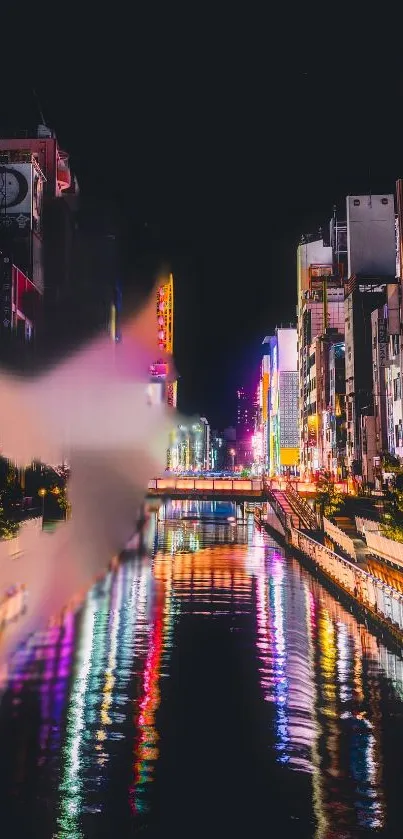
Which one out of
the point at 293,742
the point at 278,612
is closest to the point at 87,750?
the point at 293,742

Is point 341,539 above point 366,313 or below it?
below

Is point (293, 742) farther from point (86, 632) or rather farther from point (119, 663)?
point (86, 632)

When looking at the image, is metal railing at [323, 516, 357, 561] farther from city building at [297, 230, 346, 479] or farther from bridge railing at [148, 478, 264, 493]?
city building at [297, 230, 346, 479]

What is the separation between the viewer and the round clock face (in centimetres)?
9631

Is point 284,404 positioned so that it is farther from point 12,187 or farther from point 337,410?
point 12,187

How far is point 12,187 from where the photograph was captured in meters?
97.4

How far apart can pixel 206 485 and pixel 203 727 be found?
7867cm

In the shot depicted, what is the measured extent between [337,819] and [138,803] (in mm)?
2072

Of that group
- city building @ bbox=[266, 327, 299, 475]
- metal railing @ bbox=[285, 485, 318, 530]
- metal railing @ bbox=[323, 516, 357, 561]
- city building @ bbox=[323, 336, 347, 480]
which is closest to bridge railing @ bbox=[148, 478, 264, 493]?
metal railing @ bbox=[285, 485, 318, 530]

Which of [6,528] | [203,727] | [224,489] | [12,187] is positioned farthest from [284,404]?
[203,727]

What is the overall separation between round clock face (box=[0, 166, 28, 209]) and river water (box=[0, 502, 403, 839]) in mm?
79548

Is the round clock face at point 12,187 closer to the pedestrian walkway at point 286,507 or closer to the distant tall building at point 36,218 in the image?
the distant tall building at point 36,218

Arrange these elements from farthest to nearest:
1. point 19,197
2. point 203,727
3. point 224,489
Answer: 1. point 19,197
2. point 224,489
3. point 203,727

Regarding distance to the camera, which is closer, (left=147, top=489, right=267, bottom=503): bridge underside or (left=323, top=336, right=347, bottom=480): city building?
(left=147, top=489, right=267, bottom=503): bridge underside
